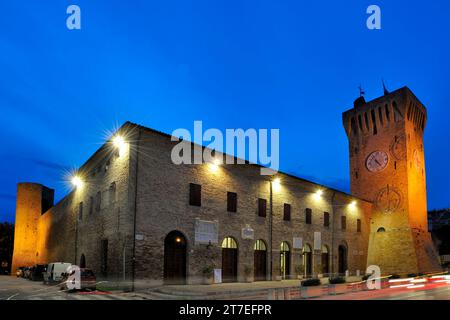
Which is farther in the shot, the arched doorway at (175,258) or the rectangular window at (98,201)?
the rectangular window at (98,201)

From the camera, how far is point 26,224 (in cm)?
5216

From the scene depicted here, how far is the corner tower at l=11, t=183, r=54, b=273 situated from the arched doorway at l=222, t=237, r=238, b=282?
120 feet

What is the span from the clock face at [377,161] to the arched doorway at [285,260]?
16.5 meters

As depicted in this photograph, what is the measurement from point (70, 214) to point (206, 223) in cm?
1593

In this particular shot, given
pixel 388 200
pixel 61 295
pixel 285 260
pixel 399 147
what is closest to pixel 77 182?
pixel 61 295

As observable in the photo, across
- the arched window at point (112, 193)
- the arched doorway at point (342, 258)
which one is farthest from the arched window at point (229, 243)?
the arched doorway at point (342, 258)

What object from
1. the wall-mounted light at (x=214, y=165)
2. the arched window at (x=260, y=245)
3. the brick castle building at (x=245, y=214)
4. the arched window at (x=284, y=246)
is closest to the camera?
the brick castle building at (x=245, y=214)

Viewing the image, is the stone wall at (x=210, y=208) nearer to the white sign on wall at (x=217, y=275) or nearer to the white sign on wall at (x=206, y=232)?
the white sign on wall at (x=206, y=232)

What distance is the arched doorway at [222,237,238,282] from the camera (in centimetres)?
2492

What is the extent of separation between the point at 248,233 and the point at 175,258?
20.3 feet

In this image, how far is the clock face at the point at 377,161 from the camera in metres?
40.6

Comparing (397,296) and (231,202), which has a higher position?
(231,202)

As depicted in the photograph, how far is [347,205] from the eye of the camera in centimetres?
3766

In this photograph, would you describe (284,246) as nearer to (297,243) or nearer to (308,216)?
(297,243)
